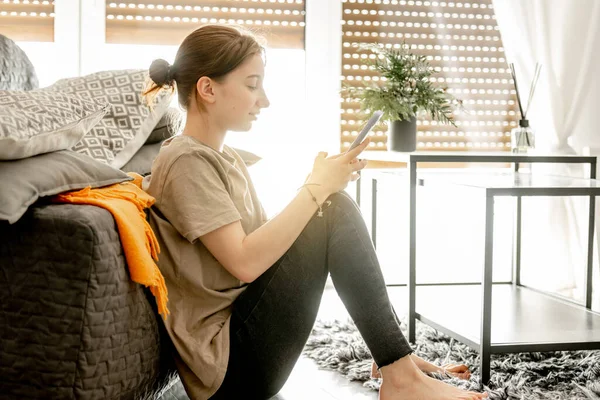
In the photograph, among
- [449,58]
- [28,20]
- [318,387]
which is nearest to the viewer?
[318,387]

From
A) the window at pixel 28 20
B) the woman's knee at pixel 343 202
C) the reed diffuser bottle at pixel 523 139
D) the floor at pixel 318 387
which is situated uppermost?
the window at pixel 28 20

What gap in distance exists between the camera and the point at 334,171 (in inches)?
53.4

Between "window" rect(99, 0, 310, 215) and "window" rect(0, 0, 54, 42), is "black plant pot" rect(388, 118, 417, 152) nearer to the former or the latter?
"window" rect(99, 0, 310, 215)

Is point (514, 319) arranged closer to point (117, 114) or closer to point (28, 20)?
point (117, 114)

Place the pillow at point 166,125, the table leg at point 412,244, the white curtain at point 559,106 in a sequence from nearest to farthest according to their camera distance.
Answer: the pillow at point 166,125, the table leg at point 412,244, the white curtain at point 559,106

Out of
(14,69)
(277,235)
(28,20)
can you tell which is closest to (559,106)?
(277,235)

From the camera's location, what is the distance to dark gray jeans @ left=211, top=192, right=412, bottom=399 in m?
1.31

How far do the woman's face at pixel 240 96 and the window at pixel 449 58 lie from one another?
1650mm

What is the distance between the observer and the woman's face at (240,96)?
140 cm

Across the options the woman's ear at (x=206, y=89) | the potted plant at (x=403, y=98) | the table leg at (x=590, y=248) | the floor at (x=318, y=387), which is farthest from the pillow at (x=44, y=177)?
the table leg at (x=590, y=248)

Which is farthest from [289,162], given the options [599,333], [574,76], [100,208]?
[100,208]

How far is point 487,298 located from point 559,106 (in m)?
1.17

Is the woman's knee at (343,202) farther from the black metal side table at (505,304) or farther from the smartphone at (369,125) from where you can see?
the black metal side table at (505,304)

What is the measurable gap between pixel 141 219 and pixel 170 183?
0.40ft
